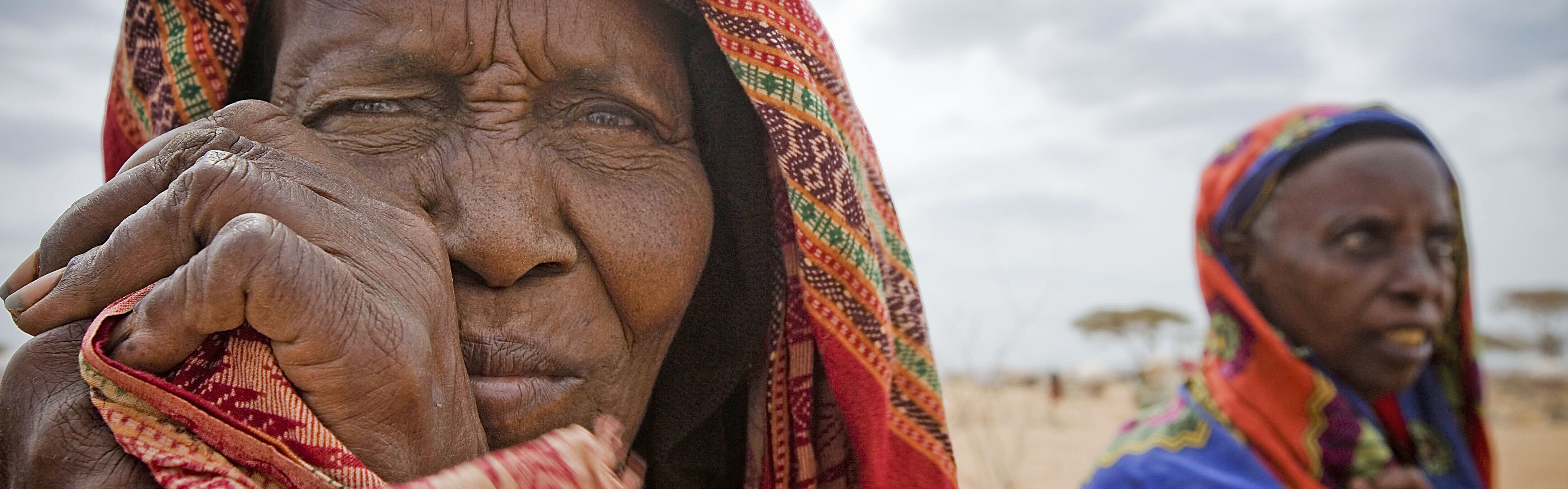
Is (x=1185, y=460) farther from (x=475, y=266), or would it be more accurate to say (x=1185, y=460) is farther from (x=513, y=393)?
(x=475, y=266)

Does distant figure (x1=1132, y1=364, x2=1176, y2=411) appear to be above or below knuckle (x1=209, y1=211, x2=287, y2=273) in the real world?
below

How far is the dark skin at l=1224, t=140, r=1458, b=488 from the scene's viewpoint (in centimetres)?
332

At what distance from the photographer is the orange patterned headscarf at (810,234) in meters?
1.82

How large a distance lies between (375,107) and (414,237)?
A: 1.41 ft

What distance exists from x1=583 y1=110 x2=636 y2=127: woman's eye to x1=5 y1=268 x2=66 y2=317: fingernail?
0.86 meters

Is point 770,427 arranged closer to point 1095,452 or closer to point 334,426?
point 334,426

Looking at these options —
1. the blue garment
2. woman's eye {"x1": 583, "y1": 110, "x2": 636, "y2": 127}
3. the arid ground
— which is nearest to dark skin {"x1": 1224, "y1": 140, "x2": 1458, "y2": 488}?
the blue garment

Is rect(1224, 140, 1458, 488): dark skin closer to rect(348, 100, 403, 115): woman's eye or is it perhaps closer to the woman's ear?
the woman's ear

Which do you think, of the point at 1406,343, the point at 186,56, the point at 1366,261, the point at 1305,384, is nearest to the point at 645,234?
the point at 186,56

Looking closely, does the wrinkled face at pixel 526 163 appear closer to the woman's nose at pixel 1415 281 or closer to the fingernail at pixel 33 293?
the fingernail at pixel 33 293

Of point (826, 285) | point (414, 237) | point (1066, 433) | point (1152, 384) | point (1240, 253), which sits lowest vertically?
point (1152, 384)

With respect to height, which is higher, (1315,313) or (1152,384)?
(1315,313)

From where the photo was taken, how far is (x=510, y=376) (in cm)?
162

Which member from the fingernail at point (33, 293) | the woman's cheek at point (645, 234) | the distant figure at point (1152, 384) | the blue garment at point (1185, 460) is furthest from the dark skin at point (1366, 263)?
the distant figure at point (1152, 384)
